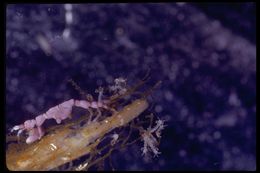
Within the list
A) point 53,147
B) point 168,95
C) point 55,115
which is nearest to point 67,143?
point 53,147

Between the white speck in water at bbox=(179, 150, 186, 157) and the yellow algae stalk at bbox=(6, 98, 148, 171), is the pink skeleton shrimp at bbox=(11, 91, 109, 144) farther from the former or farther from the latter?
the white speck in water at bbox=(179, 150, 186, 157)

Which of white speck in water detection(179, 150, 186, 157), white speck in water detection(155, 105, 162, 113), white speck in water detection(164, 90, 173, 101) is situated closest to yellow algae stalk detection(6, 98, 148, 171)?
white speck in water detection(155, 105, 162, 113)

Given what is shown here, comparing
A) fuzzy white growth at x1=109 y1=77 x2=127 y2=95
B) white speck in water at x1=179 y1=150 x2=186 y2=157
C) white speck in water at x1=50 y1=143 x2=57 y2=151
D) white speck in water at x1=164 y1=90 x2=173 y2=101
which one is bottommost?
white speck in water at x1=179 y1=150 x2=186 y2=157

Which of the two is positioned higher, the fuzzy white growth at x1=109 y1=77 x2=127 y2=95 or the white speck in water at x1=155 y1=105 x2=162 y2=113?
the fuzzy white growth at x1=109 y1=77 x2=127 y2=95

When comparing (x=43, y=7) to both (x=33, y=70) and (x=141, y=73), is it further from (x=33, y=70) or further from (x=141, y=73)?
(x=141, y=73)

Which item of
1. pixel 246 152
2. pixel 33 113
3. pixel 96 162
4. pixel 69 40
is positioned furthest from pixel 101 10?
pixel 246 152

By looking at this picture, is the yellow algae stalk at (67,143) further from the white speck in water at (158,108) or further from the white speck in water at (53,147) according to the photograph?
the white speck in water at (158,108)
